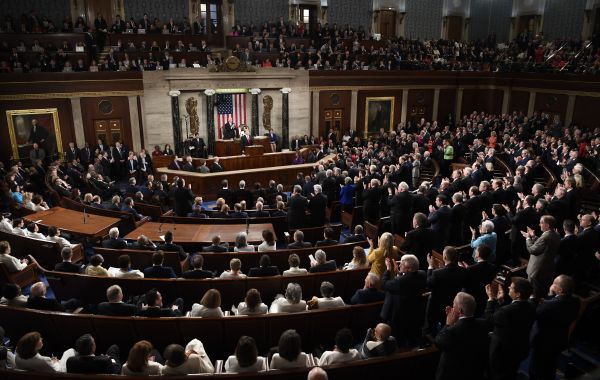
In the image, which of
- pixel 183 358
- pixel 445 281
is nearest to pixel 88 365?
pixel 183 358

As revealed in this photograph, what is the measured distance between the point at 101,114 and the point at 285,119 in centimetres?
776

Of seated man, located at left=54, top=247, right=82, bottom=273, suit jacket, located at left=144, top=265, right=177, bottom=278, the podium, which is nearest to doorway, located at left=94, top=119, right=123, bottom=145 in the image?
the podium

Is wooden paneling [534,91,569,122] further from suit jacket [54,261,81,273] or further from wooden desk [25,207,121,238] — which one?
suit jacket [54,261,81,273]

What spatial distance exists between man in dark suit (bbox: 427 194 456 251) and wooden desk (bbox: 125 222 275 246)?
3.14 meters

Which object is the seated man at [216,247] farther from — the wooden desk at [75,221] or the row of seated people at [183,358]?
the row of seated people at [183,358]

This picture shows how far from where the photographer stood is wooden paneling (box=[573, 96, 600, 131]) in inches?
723

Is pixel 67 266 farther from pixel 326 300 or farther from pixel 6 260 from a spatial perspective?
pixel 326 300

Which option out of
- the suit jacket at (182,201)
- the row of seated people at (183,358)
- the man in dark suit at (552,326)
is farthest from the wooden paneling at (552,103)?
the row of seated people at (183,358)

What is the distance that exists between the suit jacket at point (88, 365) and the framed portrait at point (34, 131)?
48.5ft

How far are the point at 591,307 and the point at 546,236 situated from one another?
3.18ft

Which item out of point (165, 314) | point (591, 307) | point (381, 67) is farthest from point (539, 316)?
point (381, 67)

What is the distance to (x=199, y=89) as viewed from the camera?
18359 millimetres

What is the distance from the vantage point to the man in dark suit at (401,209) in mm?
8523

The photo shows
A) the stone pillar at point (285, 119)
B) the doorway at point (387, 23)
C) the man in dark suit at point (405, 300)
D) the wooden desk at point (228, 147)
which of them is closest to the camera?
Result: the man in dark suit at point (405, 300)
